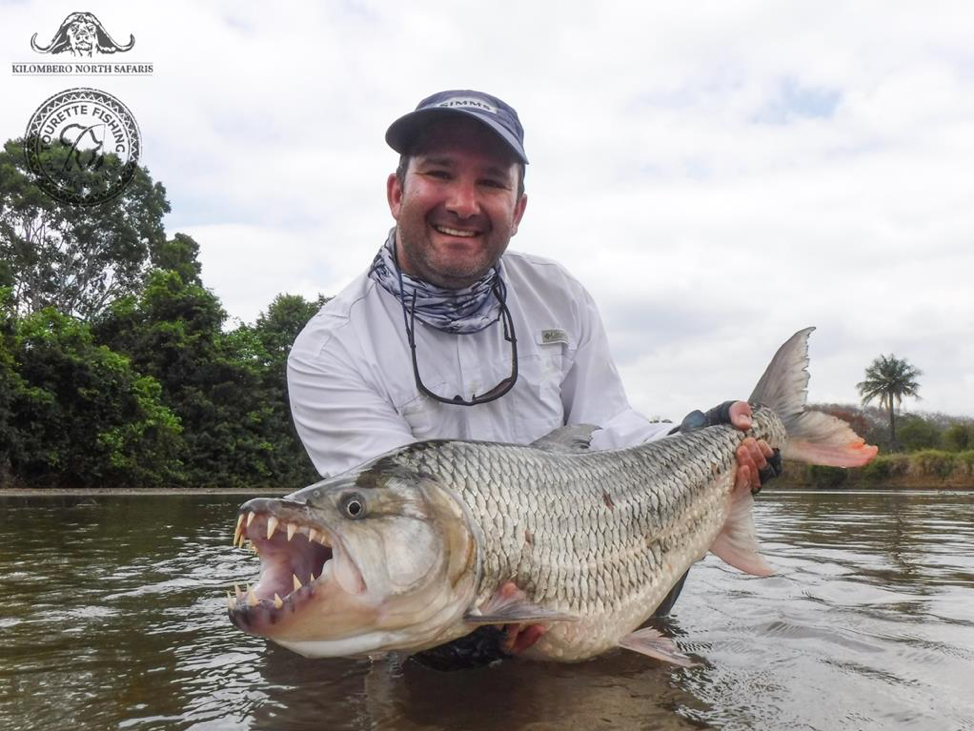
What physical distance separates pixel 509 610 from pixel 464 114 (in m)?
2.22

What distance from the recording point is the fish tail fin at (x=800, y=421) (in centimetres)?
409

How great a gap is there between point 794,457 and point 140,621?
3298mm

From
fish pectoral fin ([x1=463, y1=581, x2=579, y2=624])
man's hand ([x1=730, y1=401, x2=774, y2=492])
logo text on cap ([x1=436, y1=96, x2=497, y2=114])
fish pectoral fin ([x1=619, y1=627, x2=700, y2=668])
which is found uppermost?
logo text on cap ([x1=436, y1=96, x2=497, y2=114])

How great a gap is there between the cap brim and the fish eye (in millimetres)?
2032

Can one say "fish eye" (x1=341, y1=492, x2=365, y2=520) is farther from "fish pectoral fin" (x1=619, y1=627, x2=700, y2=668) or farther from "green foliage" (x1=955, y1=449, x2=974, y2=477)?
"green foliage" (x1=955, y1=449, x2=974, y2=477)

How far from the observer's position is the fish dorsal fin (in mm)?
3352

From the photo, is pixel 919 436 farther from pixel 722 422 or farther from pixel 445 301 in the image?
pixel 445 301

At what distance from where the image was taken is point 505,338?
429cm

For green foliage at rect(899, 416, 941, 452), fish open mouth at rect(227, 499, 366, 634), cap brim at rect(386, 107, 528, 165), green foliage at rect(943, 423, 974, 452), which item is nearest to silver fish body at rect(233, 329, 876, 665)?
fish open mouth at rect(227, 499, 366, 634)

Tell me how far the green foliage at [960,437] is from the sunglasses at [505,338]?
161 feet

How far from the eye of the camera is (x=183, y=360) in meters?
30.1

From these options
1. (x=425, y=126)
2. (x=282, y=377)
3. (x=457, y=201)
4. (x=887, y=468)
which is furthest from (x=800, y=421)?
(x=887, y=468)

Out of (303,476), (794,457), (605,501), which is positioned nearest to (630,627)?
(605,501)

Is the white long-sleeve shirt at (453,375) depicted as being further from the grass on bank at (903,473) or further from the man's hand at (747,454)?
the grass on bank at (903,473)
